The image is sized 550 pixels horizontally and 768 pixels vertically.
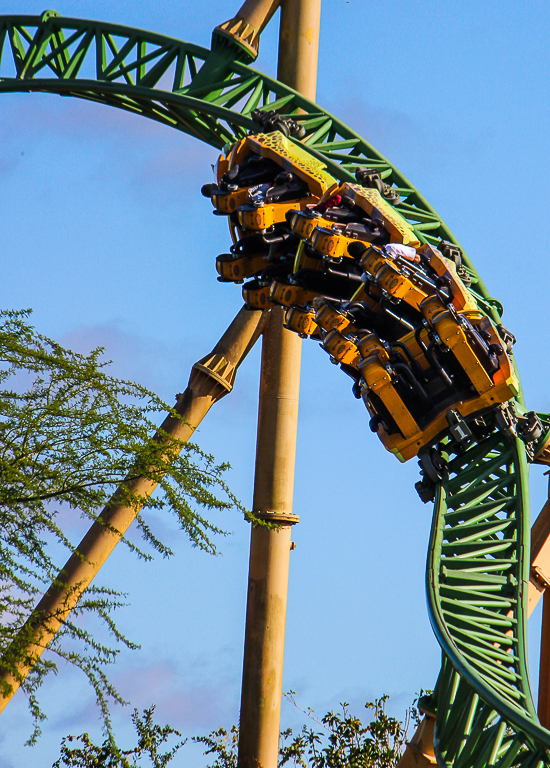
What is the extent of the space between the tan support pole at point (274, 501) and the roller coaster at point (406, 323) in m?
1.77

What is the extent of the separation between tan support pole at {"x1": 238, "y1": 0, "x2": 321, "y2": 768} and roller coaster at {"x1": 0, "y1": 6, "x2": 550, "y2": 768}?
1.77 metres

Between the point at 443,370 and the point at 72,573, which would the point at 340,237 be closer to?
the point at 443,370

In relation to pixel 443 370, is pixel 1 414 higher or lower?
lower

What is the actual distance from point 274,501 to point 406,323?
162 inches

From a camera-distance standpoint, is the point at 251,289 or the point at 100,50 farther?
the point at 100,50

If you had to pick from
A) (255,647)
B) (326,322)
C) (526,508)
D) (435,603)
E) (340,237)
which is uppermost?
(340,237)

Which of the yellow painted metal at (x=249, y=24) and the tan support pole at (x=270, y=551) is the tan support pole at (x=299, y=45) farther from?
the tan support pole at (x=270, y=551)

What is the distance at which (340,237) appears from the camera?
9.56 meters

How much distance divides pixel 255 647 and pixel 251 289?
437cm

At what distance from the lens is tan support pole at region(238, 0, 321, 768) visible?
40.6ft

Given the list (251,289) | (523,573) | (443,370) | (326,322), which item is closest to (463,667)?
(523,573)

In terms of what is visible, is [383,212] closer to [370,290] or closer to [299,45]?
[370,290]

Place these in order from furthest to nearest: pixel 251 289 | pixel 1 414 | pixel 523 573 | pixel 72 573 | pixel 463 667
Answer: pixel 72 573 < pixel 251 289 < pixel 523 573 < pixel 1 414 < pixel 463 667

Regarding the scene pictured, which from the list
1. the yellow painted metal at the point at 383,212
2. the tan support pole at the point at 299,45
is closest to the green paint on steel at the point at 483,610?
the yellow painted metal at the point at 383,212
